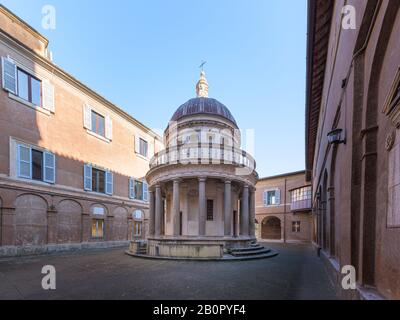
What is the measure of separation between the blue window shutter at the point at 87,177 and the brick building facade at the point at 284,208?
22495mm

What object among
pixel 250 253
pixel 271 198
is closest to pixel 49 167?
pixel 250 253

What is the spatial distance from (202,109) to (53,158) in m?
11.9

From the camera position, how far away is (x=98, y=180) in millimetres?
21172

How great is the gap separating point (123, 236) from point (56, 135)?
431 inches

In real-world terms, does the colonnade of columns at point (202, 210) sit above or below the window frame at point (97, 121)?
below

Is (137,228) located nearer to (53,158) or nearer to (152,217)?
(152,217)

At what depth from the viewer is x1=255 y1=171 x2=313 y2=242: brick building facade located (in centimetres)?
2788

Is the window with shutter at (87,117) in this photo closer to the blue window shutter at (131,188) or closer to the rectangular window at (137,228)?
the blue window shutter at (131,188)

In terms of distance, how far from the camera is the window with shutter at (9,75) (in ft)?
47.7

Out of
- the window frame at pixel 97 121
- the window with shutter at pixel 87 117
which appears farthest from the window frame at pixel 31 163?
the window frame at pixel 97 121

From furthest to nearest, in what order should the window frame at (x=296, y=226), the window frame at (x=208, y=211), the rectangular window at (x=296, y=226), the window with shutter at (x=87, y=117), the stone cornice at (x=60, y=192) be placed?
the rectangular window at (x=296, y=226) < the window frame at (x=296, y=226) < the window with shutter at (x=87, y=117) < the window frame at (x=208, y=211) < the stone cornice at (x=60, y=192)

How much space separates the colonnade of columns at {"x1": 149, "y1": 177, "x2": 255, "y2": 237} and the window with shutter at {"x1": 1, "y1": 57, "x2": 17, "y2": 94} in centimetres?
1095
